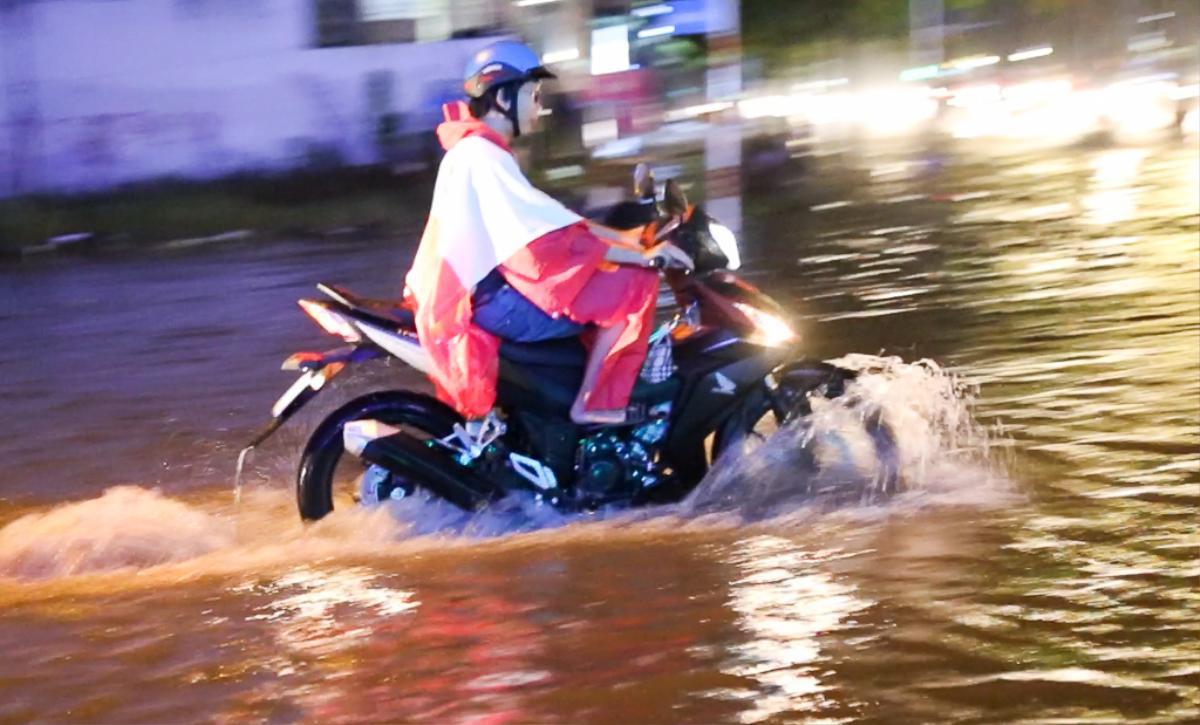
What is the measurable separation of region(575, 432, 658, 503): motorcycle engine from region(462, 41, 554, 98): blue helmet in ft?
4.51

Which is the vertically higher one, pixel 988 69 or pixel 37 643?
pixel 988 69

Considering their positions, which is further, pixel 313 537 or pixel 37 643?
pixel 313 537

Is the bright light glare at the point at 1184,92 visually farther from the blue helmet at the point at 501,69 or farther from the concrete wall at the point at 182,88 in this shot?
the blue helmet at the point at 501,69

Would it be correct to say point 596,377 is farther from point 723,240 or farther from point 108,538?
point 108,538

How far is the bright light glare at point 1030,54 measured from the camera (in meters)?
36.4

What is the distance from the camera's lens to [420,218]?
62.5 feet

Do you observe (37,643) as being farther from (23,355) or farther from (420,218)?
(420,218)

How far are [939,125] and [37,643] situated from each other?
Answer: 25532mm

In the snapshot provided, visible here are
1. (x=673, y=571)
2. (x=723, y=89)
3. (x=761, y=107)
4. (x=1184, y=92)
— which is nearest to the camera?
(x=673, y=571)

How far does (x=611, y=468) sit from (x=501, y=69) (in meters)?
1.57

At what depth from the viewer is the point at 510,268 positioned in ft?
20.3

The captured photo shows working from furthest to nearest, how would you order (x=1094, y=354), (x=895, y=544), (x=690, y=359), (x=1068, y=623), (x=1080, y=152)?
(x=1080, y=152) < (x=1094, y=354) < (x=690, y=359) < (x=895, y=544) < (x=1068, y=623)

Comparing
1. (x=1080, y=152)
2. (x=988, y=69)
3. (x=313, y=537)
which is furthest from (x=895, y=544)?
(x=988, y=69)

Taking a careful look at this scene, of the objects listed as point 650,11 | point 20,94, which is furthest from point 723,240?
point 650,11
